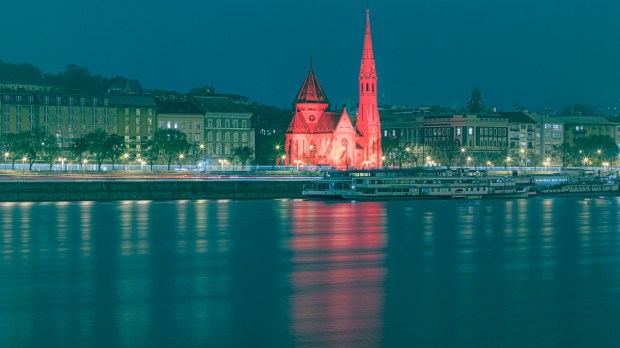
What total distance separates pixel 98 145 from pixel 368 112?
40.8m

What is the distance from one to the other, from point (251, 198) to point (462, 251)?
3522 cm

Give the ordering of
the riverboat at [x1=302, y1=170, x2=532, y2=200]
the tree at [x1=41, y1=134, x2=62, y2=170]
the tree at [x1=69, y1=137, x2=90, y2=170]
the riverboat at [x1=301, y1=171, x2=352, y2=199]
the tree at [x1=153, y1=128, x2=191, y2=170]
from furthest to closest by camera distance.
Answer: the tree at [x1=153, y1=128, x2=191, y2=170]
the tree at [x1=41, y1=134, x2=62, y2=170]
the tree at [x1=69, y1=137, x2=90, y2=170]
the riverboat at [x1=301, y1=171, x2=352, y2=199]
the riverboat at [x1=302, y1=170, x2=532, y2=200]

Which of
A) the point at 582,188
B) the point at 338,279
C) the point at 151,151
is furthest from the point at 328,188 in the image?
the point at 338,279

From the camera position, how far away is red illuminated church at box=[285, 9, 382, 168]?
395 feet

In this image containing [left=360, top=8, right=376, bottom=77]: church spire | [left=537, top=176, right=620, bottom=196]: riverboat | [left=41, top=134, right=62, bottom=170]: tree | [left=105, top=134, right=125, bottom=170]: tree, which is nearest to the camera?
[left=537, top=176, right=620, bottom=196]: riverboat

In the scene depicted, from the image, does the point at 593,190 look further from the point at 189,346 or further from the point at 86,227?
the point at 189,346

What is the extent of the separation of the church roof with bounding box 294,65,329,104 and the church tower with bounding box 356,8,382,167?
482cm

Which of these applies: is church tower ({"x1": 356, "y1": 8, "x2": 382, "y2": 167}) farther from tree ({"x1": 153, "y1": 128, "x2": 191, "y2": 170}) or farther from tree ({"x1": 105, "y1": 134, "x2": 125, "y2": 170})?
tree ({"x1": 105, "y1": 134, "x2": 125, "y2": 170})

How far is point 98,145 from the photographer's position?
96188 millimetres

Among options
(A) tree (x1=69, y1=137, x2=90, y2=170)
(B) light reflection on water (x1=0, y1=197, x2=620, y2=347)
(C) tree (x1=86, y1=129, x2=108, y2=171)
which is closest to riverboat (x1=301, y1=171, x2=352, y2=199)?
(B) light reflection on water (x1=0, y1=197, x2=620, y2=347)

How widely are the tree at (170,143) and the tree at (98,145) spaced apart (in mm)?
5438

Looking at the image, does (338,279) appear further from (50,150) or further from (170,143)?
(170,143)

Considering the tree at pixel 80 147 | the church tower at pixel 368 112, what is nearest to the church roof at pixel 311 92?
the church tower at pixel 368 112

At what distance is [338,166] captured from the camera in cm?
11894
